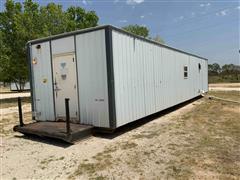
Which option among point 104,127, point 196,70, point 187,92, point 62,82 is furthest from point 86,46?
point 196,70

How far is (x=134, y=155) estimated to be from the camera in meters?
4.25

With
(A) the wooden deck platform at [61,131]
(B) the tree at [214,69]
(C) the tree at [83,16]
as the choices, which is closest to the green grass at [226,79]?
(B) the tree at [214,69]

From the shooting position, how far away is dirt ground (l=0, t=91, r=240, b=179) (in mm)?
3488

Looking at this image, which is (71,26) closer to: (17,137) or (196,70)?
(196,70)

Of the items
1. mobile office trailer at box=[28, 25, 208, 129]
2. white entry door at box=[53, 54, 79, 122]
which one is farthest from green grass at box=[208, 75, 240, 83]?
white entry door at box=[53, 54, 79, 122]

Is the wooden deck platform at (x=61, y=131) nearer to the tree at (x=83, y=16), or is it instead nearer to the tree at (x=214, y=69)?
the tree at (x=83, y=16)

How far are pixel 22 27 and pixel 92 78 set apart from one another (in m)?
11.6

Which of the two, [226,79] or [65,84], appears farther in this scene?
[226,79]

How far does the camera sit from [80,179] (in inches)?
132

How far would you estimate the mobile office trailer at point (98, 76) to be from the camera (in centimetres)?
554

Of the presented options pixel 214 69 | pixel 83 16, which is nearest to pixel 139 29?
pixel 83 16

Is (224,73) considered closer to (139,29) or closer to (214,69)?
(214,69)

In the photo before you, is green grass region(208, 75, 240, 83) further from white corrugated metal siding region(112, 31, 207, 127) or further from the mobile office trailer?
the mobile office trailer

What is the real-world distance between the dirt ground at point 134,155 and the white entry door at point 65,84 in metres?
1.09
